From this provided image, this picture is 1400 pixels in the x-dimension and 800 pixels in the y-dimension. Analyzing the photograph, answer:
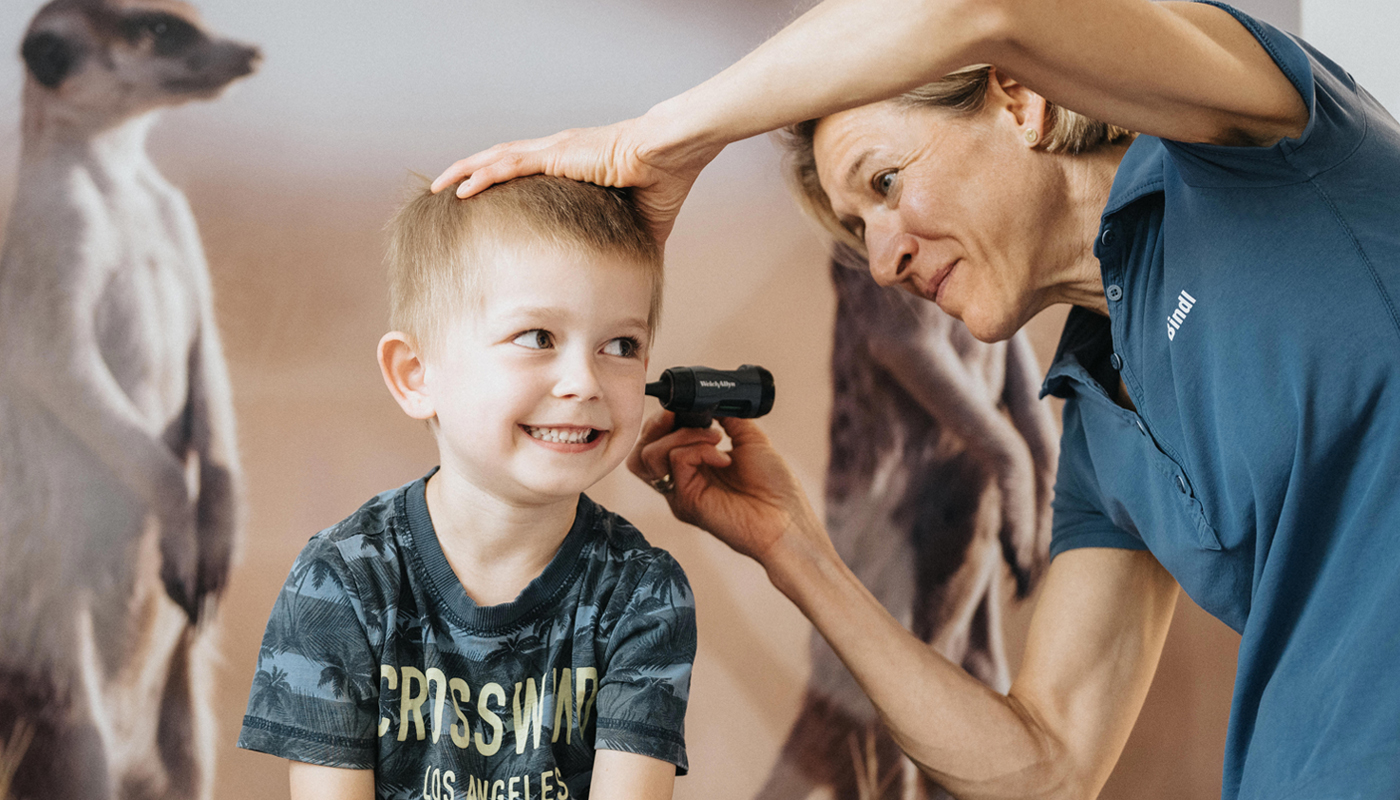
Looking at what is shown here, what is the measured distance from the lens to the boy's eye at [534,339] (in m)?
1.00

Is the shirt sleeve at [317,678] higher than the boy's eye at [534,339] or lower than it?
lower

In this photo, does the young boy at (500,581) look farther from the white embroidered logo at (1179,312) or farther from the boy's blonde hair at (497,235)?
the white embroidered logo at (1179,312)

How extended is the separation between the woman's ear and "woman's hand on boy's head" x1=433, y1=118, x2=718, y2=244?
411mm

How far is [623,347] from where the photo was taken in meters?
1.08

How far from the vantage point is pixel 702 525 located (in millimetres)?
1359

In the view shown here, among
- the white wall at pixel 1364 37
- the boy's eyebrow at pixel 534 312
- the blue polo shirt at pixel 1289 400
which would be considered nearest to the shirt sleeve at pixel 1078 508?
the blue polo shirt at pixel 1289 400

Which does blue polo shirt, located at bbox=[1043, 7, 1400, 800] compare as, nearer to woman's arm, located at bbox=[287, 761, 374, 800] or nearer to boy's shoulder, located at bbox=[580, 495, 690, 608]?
boy's shoulder, located at bbox=[580, 495, 690, 608]

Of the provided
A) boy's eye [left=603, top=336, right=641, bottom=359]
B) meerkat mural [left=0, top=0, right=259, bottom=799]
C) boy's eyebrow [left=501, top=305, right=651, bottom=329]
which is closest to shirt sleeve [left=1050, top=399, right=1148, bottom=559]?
boy's eye [left=603, top=336, right=641, bottom=359]

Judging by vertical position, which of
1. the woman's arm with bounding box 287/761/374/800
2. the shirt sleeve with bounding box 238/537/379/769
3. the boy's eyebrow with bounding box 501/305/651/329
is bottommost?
the woman's arm with bounding box 287/761/374/800

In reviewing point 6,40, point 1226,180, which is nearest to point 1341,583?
point 1226,180

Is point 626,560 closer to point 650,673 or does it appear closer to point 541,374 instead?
point 650,673

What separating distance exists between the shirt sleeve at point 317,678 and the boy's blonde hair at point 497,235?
0.28m

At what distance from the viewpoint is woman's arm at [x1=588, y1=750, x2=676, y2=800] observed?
1.01 meters

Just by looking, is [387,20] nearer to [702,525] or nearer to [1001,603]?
[702,525]
